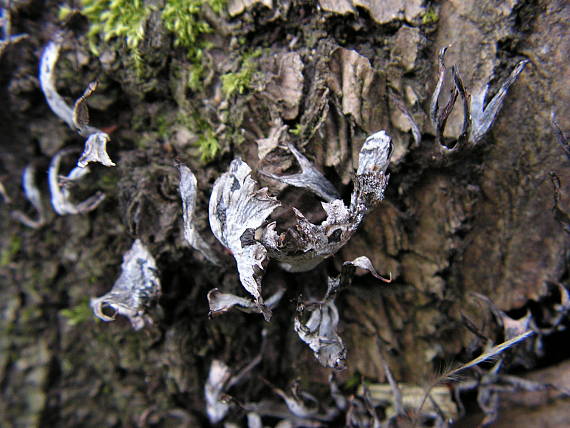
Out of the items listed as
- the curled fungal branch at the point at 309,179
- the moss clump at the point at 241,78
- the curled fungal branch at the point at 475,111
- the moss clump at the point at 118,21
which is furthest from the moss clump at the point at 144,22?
the curled fungal branch at the point at 475,111

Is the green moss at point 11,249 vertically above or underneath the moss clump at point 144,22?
underneath

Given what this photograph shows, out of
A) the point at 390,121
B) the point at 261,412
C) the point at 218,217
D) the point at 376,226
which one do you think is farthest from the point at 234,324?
the point at 390,121

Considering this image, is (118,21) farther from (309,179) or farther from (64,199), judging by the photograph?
(309,179)

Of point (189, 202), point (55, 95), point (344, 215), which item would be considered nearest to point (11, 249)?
point (55, 95)

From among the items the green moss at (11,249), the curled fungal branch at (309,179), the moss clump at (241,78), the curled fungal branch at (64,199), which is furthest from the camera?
the green moss at (11,249)

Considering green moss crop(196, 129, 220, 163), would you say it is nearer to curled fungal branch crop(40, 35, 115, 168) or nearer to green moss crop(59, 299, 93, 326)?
curled fungal branch crop(40, 35, 115, 168)

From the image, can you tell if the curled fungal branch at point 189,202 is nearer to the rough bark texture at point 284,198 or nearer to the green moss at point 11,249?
the rough bark texture at point 284,198
